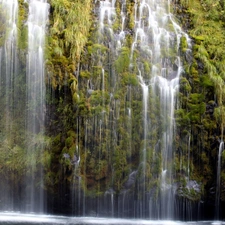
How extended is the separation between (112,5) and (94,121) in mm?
4247

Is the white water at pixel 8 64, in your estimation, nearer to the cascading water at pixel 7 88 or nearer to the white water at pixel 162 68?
the cascading water at pixel 7 88

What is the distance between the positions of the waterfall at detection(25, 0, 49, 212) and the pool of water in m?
0.49

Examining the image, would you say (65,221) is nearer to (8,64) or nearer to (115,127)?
(115,127)

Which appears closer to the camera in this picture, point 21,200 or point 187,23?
point 21,200

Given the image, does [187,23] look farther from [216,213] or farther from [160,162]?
[216,213]

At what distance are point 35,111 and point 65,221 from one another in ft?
10.8

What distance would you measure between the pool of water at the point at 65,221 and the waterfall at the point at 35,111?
0.49m

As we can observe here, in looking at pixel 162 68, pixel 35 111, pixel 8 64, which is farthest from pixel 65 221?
pixel 162 68

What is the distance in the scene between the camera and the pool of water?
9.08 m

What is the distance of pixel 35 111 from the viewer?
10367 millimetres

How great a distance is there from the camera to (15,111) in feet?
34.5

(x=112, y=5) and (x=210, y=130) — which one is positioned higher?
(x=112, y=5)

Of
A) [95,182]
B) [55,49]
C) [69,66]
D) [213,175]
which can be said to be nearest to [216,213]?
[213,175]

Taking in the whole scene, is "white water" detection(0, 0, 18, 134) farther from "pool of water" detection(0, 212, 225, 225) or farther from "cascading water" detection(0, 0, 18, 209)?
"pool of water" detection(0, 212, 225, 225)
